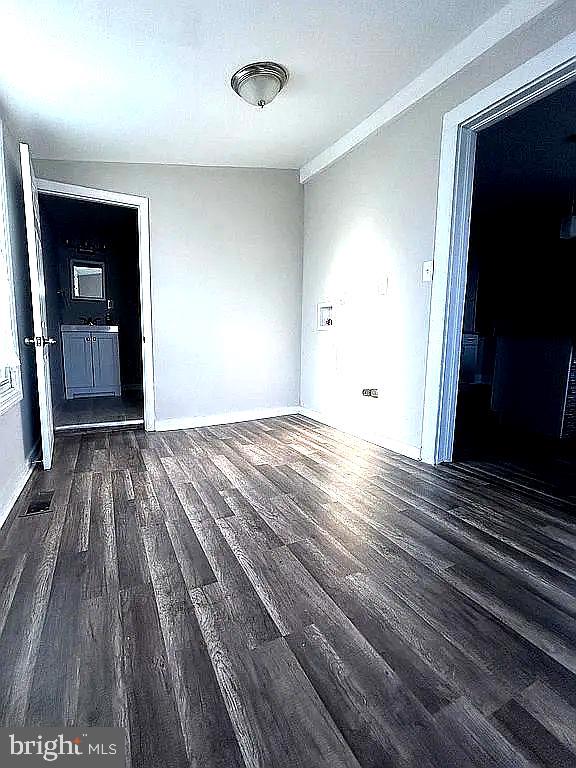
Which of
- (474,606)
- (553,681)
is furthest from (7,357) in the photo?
(553,681)

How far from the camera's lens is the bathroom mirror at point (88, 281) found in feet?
20.1

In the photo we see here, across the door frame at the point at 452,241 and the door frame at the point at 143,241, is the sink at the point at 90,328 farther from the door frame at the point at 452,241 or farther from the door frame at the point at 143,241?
the door frame at the point at 452,241

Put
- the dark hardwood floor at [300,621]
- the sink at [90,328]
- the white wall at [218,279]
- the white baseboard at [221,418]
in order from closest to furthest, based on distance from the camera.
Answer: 1. the dark hardwood floor at [300,621]
2. the white wall at [218,279]
3. the white baseboard at [221,418]
4. the sink at [90,328]

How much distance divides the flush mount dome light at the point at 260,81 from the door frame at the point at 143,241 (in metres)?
1.51

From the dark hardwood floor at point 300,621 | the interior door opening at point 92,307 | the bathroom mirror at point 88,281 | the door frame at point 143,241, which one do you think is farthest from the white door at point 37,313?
the bathroom mirror at point 88,281

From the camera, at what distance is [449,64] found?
2447 mm

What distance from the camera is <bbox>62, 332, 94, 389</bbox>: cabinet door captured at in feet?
18.5

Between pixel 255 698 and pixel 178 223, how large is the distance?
370 cm

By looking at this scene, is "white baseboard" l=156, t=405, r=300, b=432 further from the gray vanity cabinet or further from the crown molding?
the crown molding

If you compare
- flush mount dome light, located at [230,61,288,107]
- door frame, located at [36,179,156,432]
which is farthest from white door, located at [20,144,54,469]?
flush mount dome light, located at [230,61,288,107]

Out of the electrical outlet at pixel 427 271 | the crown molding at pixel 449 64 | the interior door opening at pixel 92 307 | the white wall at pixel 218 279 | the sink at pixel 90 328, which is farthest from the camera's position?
the sink at pixel 90 328

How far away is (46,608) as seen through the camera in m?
1.44

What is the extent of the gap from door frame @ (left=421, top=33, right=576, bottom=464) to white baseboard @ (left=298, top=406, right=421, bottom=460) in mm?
145

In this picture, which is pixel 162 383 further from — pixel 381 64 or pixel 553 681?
pixel 553 681
